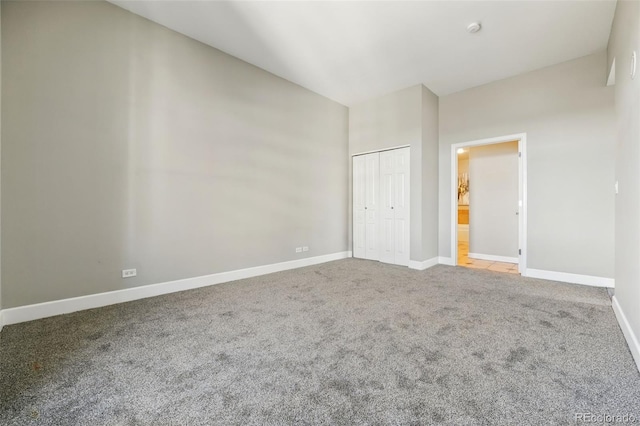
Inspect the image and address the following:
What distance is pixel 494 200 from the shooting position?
5402 mm

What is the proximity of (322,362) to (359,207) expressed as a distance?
13.0 feet

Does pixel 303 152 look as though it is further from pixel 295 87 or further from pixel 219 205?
pixel 219 205

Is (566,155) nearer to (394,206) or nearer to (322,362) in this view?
(394,206)

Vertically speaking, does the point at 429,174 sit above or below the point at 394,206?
above

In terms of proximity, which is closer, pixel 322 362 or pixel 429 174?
pixel 322 362

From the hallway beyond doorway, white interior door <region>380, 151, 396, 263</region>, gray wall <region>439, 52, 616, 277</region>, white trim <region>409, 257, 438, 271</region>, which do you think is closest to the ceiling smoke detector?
gray wall <region>439, 52, 616, 277</region>

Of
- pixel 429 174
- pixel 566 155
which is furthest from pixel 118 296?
pixel 566 155

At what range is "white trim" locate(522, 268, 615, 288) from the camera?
3443 millimetres

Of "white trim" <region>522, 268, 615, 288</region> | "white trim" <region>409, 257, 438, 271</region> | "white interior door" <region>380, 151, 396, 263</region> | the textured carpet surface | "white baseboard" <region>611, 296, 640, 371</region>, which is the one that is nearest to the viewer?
the textured carpet surface

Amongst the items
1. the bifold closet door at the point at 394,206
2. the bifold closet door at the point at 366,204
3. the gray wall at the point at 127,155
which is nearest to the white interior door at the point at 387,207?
the bifold closet door at the point at 394,206

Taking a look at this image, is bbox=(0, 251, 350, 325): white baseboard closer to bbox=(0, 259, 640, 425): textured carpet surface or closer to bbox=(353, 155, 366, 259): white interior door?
bbox=(0, 259, 640, 425): textured carpet surface

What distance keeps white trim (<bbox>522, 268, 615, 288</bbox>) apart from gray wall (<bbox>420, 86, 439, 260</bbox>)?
4.61 feet

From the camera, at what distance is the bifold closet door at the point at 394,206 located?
185 inches

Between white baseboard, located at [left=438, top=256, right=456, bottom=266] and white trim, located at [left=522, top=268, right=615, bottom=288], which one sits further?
white baseboard, located at [left=438, top=256, right=456, bottom=266]
